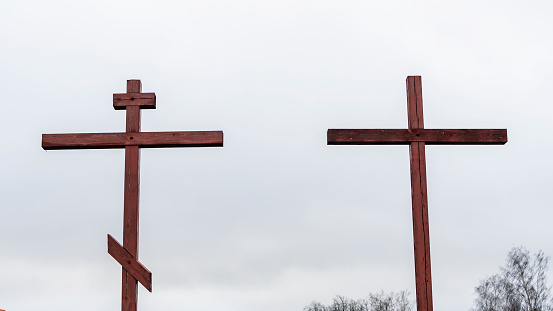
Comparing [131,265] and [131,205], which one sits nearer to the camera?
[131,265]

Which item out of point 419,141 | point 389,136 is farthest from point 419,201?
point 389,136

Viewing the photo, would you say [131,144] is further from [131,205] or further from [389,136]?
[389,136]

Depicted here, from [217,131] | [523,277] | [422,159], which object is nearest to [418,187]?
[422,159]

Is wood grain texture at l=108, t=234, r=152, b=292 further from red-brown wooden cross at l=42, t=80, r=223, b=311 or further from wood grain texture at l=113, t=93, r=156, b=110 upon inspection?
wood grain texture at l=113, t=93, r=156, b=110

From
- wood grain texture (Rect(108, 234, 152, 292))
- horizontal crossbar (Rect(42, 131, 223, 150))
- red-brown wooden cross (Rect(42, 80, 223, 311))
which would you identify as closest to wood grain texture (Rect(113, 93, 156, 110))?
red-brown wooden cross (Rect(42, 80, 223, 311))

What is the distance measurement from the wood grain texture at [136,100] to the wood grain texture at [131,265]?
1558mm

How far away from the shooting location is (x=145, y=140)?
8977 mm

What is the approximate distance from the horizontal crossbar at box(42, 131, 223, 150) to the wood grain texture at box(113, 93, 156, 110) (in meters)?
0.33

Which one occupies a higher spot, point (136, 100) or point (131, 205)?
point (136, 100)

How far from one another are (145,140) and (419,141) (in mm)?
3033

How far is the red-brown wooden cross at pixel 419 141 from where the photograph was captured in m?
8.58

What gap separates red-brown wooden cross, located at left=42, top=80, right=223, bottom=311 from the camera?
8.59 m

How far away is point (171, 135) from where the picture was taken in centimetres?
905

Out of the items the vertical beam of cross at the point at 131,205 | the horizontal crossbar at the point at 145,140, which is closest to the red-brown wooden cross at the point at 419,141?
the horizontal crossbar at the point at 145,140
